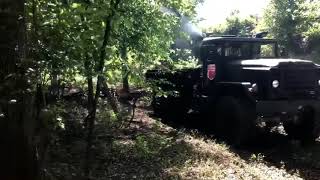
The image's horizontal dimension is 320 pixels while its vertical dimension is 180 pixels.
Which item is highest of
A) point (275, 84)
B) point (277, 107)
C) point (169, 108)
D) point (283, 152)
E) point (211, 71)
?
point (211, 71)

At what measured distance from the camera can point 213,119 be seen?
914cm

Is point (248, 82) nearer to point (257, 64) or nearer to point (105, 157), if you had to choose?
point (257, 64)

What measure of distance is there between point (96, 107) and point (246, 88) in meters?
3.42

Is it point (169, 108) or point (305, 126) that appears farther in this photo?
point (169, 108)

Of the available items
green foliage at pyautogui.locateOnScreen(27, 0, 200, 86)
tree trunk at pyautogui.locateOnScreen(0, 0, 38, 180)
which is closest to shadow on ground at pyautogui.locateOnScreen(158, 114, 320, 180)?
green foliage at pyautogui.locateOnScreen(27, 0, 200, 86)

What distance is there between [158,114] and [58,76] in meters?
6.58

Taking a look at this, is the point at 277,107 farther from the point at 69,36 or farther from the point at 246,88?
the point at 69,36

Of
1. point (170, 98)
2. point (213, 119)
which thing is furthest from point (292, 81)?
point (170, 98)

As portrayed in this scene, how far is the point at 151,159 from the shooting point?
20.6 feet

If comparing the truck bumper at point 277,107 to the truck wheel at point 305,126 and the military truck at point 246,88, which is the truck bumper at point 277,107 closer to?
the military truck at point 246,88

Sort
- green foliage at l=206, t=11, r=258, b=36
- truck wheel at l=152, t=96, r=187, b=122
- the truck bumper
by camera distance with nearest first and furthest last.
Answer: the truck bumper < truck wheel at l=152, t=96, r=187, b=122 < green foliage at l=206, t=11, r=258, b=36

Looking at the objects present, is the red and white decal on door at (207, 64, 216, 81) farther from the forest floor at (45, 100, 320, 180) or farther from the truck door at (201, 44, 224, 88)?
the forest floor at (45, 100, 320, 180)

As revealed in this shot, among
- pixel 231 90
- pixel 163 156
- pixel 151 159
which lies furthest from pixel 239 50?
pixel 151 159

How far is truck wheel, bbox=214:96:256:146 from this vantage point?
807cm
